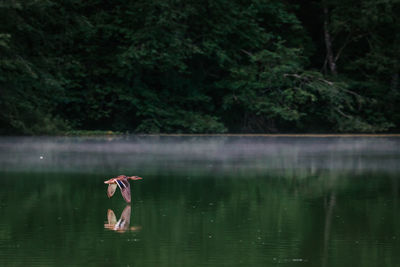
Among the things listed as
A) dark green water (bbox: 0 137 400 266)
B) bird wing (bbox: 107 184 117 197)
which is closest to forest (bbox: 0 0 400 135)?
dark green water (bbox: 0 137 400 266)

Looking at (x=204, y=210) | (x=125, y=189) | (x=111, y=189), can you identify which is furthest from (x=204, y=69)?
(x=204, y=210)

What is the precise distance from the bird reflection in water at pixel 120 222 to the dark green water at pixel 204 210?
0.08m

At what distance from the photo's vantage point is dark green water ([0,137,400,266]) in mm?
7289

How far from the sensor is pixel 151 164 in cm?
1781

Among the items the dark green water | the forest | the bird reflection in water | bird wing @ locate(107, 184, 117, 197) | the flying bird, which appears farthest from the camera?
the forest

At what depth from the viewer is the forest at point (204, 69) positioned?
32.0 metres

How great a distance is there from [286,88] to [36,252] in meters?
27.6

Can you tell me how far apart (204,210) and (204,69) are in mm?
25778

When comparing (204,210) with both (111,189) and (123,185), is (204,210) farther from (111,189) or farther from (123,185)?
(111,189)

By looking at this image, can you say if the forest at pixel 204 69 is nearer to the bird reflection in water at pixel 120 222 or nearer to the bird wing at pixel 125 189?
the bird wing at pixel 125 189

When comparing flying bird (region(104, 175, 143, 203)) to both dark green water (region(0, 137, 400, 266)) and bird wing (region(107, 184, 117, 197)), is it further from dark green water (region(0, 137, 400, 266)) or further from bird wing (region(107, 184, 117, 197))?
dark green water (region(0, 137, 400, 266))

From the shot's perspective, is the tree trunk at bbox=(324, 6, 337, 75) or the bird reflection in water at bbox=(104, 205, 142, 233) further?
the tree trunk at bbox=(324, 6, 337, 75)

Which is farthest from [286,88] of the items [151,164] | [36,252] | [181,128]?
[36,252]

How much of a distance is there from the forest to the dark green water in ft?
39.1
